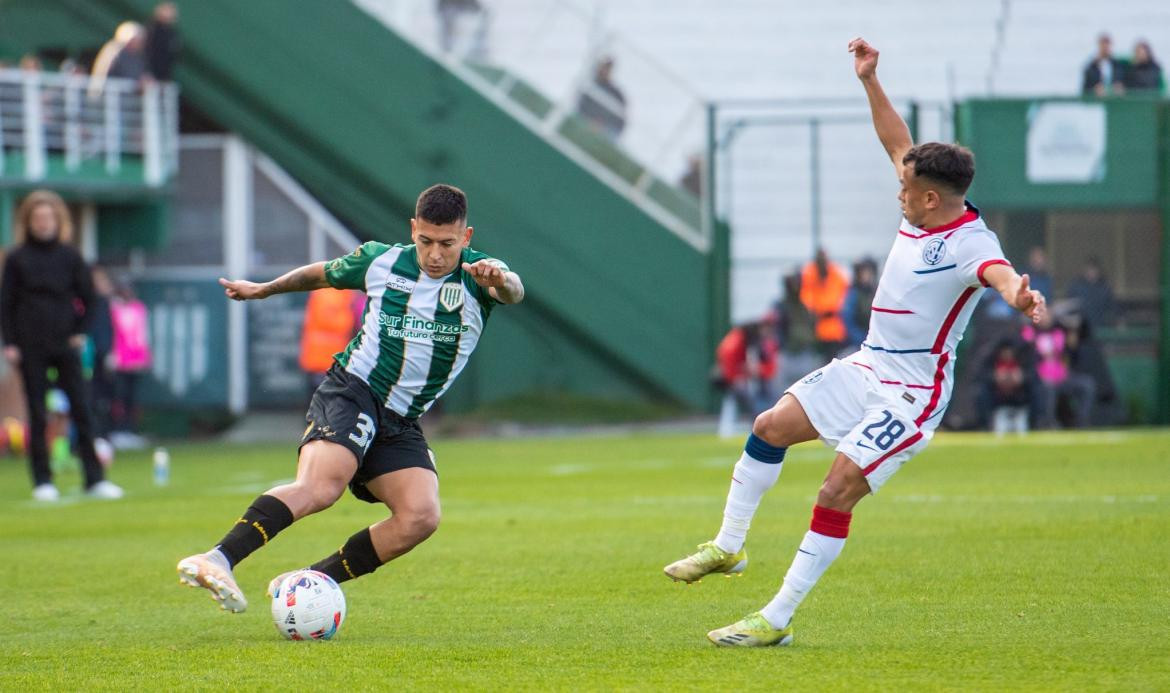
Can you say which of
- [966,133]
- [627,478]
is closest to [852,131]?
[966,133]

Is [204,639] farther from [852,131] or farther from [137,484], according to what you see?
[852,131]

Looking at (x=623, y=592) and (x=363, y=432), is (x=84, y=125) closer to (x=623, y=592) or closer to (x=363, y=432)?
(x=623, y=592)

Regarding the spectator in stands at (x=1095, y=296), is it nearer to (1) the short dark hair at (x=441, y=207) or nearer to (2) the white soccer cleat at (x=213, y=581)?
(1) the short dark hair at (x=441, y=207)

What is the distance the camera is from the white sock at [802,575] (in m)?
6.59

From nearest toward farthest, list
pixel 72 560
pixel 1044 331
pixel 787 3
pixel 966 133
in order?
pixel 72 560 → pixel 1044 331 → pixel 966 133 → pixel 787 3

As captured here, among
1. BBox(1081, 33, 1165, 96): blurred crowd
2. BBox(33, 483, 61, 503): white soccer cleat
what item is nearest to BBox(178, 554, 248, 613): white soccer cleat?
BBox(33, 483, 61, 503): white soccer cleat

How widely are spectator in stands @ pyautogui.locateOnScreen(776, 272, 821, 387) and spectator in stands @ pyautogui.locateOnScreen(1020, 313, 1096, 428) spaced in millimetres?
3046

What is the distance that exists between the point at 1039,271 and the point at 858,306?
2.59 metres

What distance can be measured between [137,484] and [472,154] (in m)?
9.36

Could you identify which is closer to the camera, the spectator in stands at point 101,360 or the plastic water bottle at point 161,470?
the plastic water bottle at point 161,470

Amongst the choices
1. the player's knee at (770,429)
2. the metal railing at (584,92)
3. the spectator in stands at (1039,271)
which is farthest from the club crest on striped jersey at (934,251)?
the metal railing at (584,92)

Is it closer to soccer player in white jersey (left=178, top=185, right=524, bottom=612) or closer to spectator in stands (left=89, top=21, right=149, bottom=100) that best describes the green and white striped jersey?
soccer player in white jersey (left=178, top=185, right=524, bottom=612)

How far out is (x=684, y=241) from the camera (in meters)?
23.9

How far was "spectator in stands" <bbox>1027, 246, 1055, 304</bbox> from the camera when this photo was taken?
2177 centimetres
